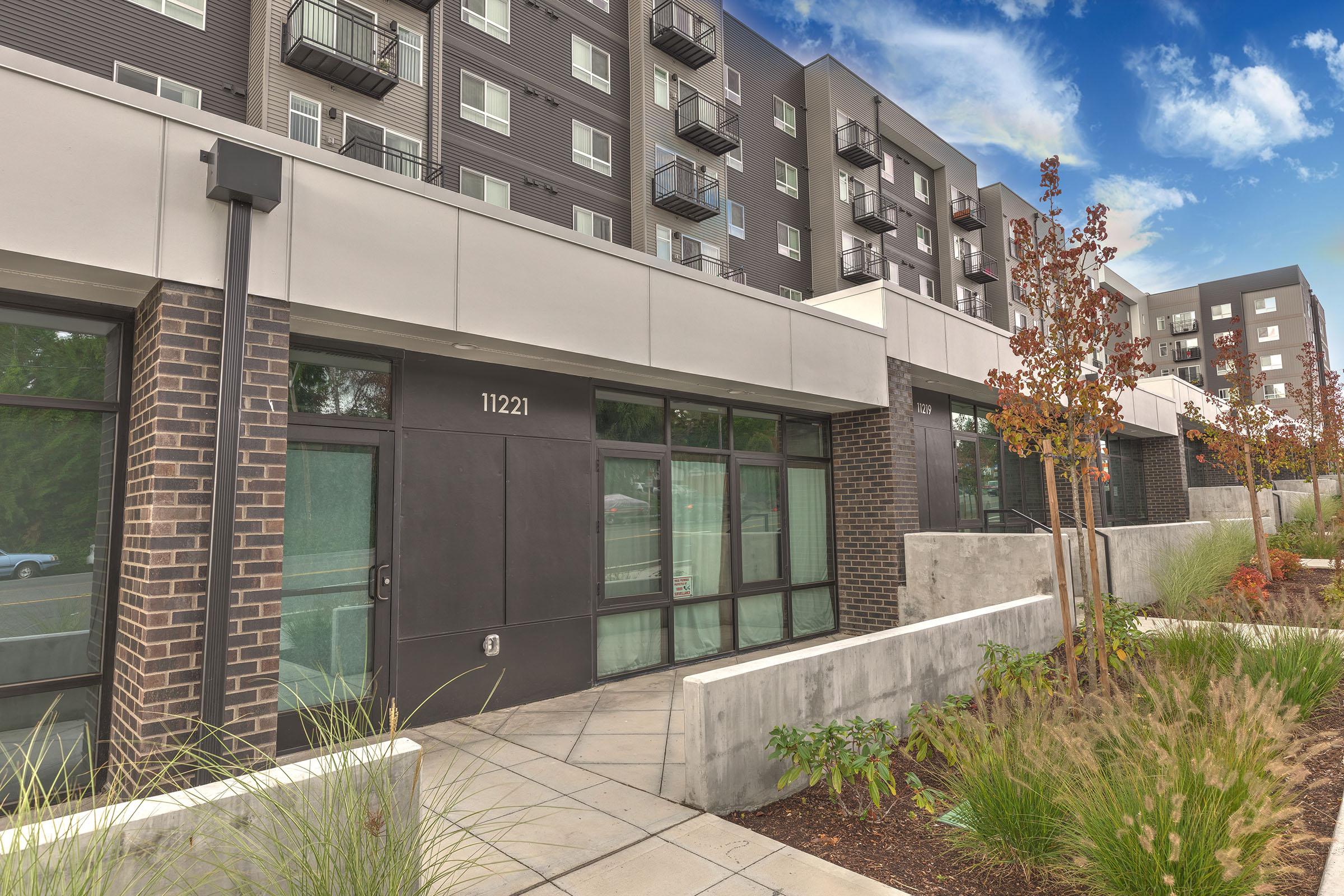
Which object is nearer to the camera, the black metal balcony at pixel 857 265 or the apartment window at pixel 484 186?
the apartment window at pixel 484 186

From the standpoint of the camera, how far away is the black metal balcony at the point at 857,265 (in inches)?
953

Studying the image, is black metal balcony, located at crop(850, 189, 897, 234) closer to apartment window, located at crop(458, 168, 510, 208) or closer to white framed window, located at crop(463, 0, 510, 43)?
white framed window, located at crop(463, 0, 510, 43)

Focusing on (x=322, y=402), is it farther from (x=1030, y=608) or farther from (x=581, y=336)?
(x=1030, y=608)

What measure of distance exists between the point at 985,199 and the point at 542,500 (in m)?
31.4

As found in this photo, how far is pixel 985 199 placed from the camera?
31.6 metres

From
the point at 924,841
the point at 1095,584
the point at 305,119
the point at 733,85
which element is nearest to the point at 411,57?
the point at 305,119

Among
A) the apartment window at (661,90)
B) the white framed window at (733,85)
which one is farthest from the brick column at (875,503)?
the white framed window at (733,85)

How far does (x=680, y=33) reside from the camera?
62.5 ft

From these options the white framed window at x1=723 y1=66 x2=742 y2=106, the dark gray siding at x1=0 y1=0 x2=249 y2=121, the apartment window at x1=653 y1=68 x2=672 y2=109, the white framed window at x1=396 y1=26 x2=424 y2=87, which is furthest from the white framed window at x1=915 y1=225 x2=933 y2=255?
the dark gray siding at x1=0 y1=0 x2=249 y2=121

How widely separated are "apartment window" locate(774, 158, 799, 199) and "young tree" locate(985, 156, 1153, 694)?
19.0 metres

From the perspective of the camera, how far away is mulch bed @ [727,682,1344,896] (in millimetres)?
3178

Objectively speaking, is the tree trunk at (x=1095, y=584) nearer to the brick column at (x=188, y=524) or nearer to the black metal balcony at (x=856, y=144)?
the brick column at (x=188, y=524)

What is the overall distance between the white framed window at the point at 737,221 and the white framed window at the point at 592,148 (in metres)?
4.69

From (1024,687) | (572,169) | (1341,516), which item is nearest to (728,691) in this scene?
(1024,687)
